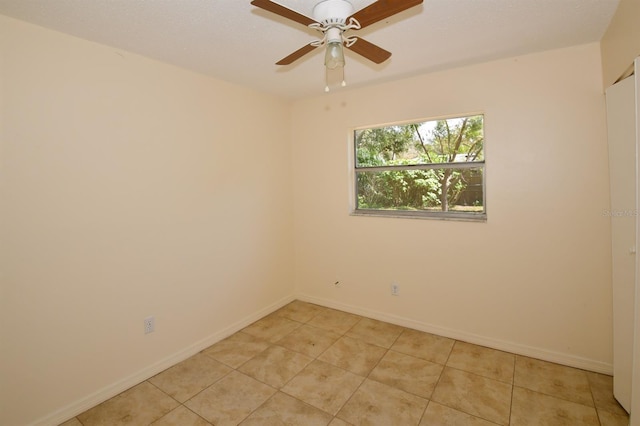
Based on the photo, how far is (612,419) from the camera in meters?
1.81

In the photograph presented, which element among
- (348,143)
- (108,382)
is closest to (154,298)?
(108,382)

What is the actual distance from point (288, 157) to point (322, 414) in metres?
2.63

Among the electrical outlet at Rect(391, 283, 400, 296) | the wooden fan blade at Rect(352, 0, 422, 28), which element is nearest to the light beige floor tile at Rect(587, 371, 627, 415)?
the electrical outlet at Rect(391, 283, 400, 296)

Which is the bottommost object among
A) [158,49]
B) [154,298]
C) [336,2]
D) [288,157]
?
[154,298]

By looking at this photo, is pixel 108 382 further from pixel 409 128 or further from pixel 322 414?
pixel 409 128

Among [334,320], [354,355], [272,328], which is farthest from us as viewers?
[334,320]

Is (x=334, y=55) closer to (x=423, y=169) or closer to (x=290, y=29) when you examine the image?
(x=290, y=29)

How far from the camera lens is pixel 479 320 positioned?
2.67 metres

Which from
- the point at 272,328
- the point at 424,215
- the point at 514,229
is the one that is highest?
the point at 424,215

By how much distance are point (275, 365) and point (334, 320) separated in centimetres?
93

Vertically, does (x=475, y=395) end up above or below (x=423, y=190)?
below

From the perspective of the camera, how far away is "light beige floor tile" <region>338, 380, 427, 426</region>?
1865 mm

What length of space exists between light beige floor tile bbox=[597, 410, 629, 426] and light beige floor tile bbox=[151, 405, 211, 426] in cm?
234

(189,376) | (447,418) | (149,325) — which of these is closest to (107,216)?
(149,325)
